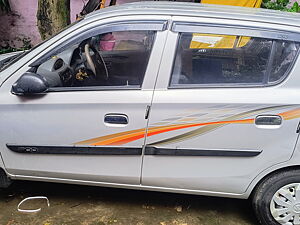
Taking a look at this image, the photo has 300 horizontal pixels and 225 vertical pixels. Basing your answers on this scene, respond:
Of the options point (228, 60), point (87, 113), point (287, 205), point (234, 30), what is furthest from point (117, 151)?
point (287, 205)

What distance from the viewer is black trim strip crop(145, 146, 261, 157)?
2371mm

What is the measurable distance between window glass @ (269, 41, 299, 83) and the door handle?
1.09m

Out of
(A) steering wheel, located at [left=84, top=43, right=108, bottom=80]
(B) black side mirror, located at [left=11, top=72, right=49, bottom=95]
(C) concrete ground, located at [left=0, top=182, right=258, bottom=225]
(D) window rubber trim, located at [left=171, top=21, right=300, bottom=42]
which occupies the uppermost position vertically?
(D) window rubber trim, located at [left=171, top=21, right=300, bottom=42]

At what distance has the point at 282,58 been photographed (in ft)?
7.57

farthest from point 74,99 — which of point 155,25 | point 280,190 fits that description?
point 280,190

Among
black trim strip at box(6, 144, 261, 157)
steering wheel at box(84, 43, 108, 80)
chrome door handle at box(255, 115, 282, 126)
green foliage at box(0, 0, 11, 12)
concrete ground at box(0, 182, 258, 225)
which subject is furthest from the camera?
green foliage at box(0, 0, 11, 12)

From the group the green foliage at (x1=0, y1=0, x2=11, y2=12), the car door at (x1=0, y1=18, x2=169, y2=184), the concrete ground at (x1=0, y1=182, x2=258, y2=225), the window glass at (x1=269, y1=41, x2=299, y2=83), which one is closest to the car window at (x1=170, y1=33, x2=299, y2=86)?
the window glass at (x1=269, y1=41, x2=299, y2=83)

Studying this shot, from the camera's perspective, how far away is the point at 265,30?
230 cm

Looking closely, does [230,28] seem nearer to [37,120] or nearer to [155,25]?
[155,25]

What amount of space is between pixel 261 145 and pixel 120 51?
4.37 feet

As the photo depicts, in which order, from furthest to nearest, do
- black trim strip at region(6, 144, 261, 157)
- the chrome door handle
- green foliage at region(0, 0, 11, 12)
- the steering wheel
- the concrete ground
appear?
green foliage at region(0, 0, 11, 12) < the concrete ground < the steering wheel < black trim strip at region(6, 144, 261, 157) < the chrome door handle

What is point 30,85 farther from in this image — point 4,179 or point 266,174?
point 266,174

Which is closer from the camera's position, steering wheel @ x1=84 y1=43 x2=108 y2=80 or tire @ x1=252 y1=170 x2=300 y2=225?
tire @ x1=252 y1=170 x2=300 y2=225

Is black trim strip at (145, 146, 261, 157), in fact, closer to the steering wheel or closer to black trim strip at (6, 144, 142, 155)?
black trim strip at (6, 144, 142, 155)
